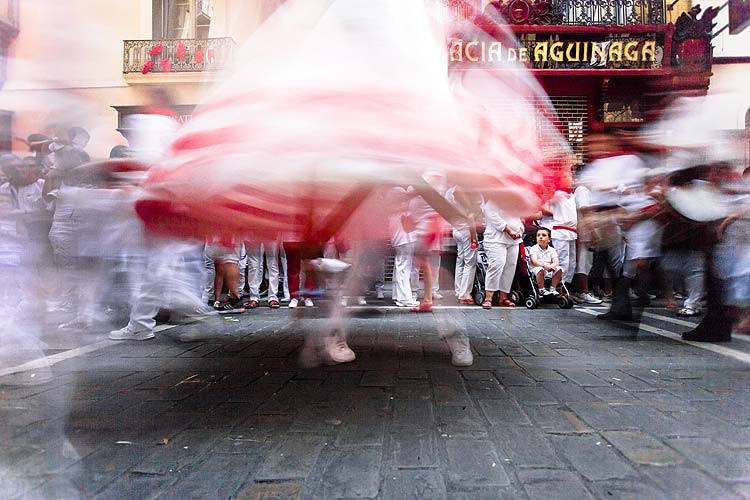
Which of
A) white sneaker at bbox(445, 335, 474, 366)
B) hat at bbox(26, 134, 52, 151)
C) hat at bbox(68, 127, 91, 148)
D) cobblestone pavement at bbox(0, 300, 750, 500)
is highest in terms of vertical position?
hat at bbox(68, 127, 91, 148)

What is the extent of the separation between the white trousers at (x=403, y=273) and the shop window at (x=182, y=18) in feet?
12.0

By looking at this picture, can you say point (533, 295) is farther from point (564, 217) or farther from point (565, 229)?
point (564, 217)

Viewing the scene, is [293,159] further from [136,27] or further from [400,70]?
[136,27]

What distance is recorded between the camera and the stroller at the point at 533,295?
754 cm

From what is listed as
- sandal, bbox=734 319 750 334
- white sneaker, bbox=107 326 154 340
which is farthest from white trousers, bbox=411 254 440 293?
white sneaker, bbox=107 326 154 340

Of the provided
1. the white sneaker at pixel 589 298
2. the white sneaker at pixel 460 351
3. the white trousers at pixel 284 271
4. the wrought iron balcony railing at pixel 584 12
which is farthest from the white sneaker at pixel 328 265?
the wrought iron balcony railing at pixel 584 12

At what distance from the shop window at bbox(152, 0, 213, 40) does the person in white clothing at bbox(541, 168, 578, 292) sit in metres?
5.44

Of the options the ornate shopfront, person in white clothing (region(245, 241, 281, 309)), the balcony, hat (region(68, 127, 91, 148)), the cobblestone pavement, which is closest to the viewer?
the cobblestone pavement

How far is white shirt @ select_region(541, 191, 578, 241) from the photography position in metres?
8.26

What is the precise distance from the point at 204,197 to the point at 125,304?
4154mm

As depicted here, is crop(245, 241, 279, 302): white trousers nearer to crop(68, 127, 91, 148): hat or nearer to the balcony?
crop(68, 127, 91, 148): hat

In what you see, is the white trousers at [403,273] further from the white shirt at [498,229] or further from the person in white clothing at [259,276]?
the person in white clothing at [259,276]

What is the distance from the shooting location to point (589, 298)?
8258mm

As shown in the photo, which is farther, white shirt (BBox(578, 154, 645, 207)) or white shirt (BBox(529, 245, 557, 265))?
white shirt (BBox(529, 245, 557, 265))
